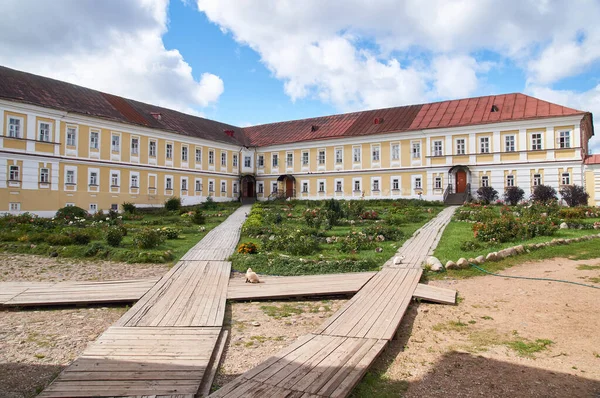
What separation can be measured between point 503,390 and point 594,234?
484 inches

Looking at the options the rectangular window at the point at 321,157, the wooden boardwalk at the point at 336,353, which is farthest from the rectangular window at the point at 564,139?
the wooden boardwalk at the point at 336,353

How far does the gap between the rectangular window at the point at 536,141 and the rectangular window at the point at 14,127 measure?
35401mm

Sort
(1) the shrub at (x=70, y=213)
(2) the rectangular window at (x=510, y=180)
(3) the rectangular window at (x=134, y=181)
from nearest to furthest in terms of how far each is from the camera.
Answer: (1) the shrub at (x=70, y=213) < (2) the rectangular window at (x=510, y=180) < (3) the rectangular window at (x=134, y=181)

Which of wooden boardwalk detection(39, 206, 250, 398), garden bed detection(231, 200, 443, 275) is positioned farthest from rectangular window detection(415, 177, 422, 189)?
wooden boardwalk detection(39, 206, 250, 398)

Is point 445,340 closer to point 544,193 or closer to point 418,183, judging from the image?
point 544,193

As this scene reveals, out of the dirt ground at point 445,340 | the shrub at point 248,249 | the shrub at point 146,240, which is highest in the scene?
the shrub at point 146,240

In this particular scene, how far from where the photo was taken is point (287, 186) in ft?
135

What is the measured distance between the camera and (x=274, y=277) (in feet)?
31.7

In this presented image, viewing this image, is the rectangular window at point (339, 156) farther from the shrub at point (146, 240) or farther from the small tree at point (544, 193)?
the shrub at point (146, 240)

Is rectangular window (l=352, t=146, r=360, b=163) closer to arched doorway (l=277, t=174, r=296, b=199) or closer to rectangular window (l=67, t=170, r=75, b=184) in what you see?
arched doorway (l=277, t=174, r=296, b=199)

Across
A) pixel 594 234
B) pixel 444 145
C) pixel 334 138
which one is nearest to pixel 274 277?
pixel 594 234

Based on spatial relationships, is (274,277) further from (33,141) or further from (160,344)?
(33,141)

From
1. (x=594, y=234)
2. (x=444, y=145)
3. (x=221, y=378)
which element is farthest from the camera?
(x=444, y=145)

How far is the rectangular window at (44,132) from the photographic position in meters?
26.8
